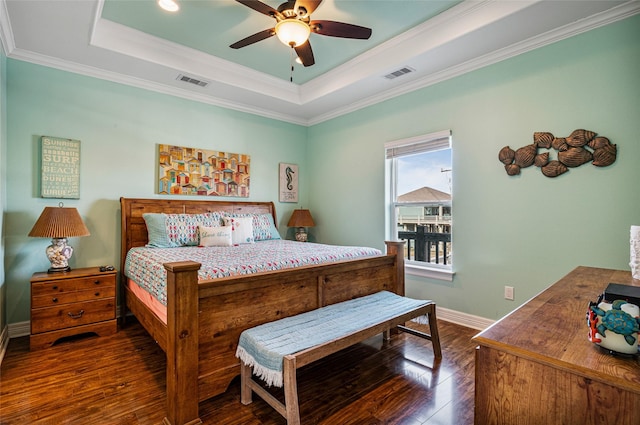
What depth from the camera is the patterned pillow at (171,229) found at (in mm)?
3195

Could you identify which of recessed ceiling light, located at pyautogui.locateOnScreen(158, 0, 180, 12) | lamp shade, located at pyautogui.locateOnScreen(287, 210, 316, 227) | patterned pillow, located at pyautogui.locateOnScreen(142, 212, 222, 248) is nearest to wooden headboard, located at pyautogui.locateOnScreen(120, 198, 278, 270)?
A: patterned pillow, located at pyautogui.locateOnScreen(142, 212, 222, 248)

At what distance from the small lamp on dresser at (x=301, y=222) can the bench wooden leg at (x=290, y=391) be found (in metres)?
2.99

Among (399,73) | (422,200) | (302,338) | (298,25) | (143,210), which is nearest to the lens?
(302,338)

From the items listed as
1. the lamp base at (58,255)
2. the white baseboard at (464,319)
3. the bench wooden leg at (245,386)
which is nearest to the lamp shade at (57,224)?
the lamp base at (58,255)

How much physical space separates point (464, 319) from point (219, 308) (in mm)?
2469

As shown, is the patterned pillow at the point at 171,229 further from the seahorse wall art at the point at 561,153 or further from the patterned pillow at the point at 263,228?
the seahorse wall art at the point at 561,153

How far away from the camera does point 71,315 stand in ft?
8.87

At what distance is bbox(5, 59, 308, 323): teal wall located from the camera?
112 inches

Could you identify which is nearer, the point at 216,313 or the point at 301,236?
the point at 216,313

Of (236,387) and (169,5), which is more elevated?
(169,5)

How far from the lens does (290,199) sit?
4824 millimetres

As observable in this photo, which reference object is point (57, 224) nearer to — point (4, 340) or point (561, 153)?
point (4, 340)

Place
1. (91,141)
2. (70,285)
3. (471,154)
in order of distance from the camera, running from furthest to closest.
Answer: (91,141)
(471,154)
(70,285)

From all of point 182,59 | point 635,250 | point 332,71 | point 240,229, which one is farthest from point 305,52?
point 635,250
